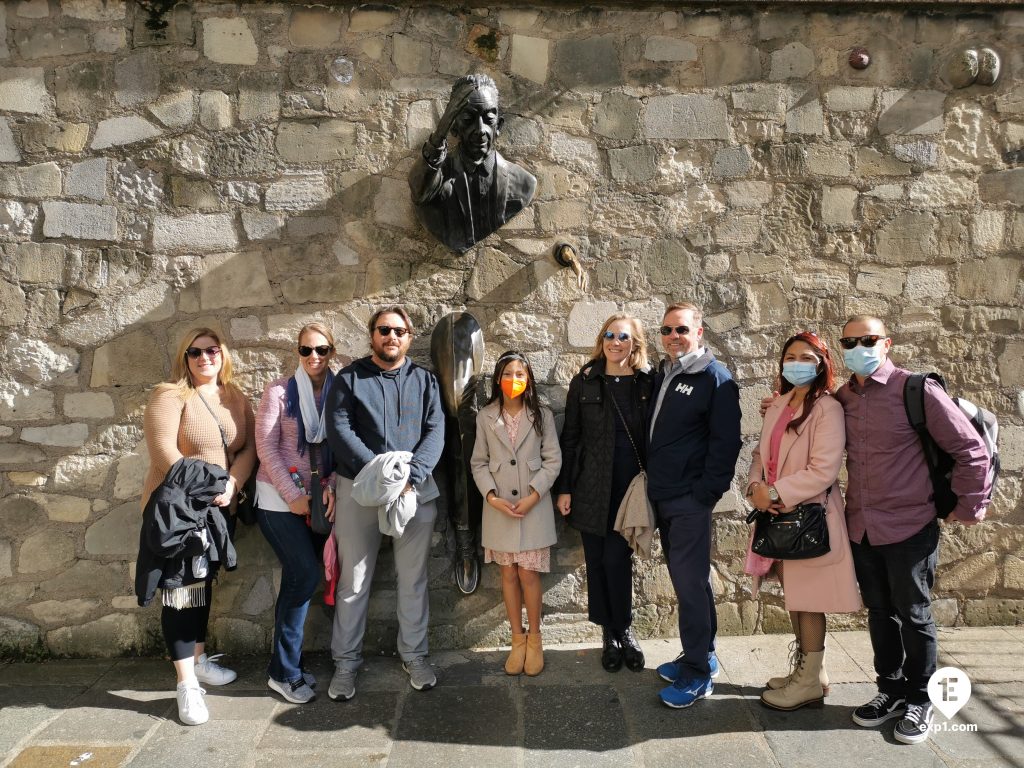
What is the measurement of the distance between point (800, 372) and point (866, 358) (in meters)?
0.23

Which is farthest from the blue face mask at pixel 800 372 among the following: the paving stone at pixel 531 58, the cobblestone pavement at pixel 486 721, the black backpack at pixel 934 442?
the paving stone at pixel 531 58

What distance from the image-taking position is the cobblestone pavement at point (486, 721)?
2395 millimetres

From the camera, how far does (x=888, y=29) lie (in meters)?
3.28

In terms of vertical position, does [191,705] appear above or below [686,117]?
below

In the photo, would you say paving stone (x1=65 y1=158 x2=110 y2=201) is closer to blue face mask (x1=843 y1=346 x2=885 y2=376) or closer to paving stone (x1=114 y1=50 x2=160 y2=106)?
paving stone (x1=114 y1=50 x2=160 y2=106)

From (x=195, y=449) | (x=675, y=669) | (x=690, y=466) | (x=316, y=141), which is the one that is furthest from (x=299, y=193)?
(x=675, y=669)

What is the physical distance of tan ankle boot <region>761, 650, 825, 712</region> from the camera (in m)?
2.64

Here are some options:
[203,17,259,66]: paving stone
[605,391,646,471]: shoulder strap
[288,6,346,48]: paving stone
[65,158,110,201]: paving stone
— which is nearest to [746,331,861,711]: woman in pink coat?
[605,391,646,471]: shoulder strap

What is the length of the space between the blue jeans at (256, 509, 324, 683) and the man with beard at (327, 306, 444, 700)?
0.43 ft

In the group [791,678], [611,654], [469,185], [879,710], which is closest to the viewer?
[879,710]

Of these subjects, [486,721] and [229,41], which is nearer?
[486,721]

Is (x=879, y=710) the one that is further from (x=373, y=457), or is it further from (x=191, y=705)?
(x=191, y=705)

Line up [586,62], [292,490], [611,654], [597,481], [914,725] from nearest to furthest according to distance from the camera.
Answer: [914,725] → [292,490] → [597,481] → [611,654] → [586,62]

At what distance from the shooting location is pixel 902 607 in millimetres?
2461
